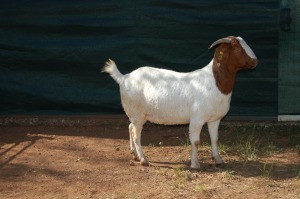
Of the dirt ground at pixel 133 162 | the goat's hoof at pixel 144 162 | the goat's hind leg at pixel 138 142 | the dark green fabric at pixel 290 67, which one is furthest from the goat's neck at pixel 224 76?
the dark green fabric at pixel 290 67

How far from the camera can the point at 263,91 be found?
8422 millimetres

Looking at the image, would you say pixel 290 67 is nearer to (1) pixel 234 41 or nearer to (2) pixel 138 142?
(1) pixel 234 41

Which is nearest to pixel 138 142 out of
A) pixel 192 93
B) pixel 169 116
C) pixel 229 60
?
pixel 169 116

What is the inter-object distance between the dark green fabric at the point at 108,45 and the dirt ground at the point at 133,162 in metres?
0.33

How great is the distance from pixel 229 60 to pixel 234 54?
9cm

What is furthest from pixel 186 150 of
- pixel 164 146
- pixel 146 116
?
pixel 146 116

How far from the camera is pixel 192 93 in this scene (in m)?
6.32

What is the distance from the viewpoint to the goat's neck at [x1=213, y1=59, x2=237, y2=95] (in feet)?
20.6

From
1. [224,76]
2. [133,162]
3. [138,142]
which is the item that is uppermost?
[224,76]

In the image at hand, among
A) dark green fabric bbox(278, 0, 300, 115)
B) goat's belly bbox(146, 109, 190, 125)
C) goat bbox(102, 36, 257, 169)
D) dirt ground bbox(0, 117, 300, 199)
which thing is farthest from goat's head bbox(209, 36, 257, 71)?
dark green fabric bbox(278, 0, 300, 115)

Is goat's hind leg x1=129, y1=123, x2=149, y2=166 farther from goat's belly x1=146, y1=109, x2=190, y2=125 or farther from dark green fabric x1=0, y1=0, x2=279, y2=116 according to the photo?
dark green fabric x1=0, y1=0, x2=279, y2=116

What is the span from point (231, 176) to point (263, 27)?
2.99m

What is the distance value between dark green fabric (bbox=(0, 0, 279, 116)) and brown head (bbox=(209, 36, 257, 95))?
2124mm

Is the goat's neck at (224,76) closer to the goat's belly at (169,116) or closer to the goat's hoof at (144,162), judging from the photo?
the goat's belly at (169,116)
